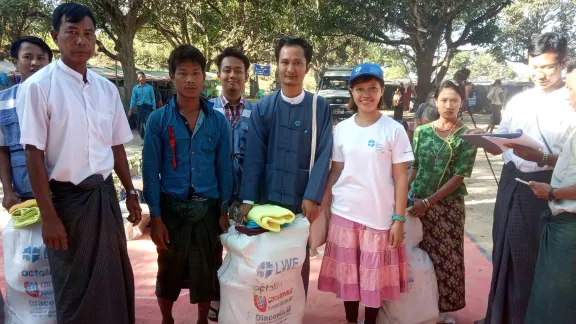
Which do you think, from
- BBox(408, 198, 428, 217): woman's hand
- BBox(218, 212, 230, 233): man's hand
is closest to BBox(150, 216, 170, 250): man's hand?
BBox(218, 212, 230, 233): man's hand

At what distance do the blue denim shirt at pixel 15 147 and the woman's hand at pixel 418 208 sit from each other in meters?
2.18

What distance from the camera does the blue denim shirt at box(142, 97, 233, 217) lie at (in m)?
2.30

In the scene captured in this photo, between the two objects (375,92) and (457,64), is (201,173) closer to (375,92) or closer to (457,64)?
(375,92)

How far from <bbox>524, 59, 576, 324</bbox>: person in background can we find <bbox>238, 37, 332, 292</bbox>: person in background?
1089 mm

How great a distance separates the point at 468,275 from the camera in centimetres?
351

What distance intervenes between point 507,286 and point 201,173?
1815 mm

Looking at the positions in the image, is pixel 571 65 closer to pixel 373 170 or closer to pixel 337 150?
pixel 373 170

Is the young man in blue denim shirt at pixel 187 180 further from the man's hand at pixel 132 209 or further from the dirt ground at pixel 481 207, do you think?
the dirt ground at pixel 481 207

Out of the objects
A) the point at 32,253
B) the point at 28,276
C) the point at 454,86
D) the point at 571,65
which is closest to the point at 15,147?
the point at 32,253

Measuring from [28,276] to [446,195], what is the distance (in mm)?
2413

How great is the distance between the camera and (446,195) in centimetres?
262

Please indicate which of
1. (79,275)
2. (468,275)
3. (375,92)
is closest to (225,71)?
(375,92)

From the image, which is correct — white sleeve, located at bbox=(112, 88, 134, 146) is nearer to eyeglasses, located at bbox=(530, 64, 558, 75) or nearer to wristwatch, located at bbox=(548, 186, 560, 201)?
wristwatch, located at bbox=(548, 186, 560, 201)

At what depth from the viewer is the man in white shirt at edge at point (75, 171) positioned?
6.16 feet
